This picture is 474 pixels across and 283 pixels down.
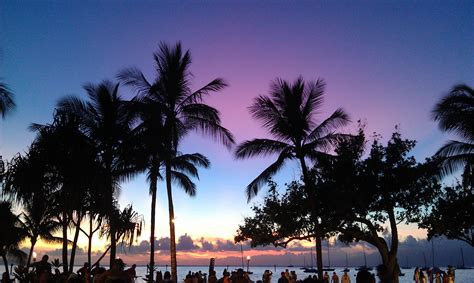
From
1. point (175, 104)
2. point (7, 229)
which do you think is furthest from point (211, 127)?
point (7, 229)

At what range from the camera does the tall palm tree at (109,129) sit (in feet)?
71.6

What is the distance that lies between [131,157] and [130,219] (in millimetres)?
3750

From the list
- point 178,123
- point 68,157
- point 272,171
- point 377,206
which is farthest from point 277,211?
point 68,157

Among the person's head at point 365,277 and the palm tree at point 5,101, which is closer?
the person's head at point 365,277

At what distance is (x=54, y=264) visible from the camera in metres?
23.0

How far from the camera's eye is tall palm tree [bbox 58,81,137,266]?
71.6 feet

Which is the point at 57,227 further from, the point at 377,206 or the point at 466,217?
the point at 466,217

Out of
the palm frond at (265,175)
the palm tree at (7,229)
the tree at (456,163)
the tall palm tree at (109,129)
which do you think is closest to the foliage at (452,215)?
the tree at (456,163)

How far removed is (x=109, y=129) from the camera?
74.6 feet

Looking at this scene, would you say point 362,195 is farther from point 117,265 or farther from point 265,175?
point 117,265

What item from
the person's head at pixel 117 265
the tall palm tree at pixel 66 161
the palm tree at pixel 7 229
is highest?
the tall palm tree at pixel 66 161

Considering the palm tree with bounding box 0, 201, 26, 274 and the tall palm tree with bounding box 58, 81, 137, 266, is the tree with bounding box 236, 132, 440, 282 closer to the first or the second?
the tall palm tree with bounding box 58, 81, 137, 266

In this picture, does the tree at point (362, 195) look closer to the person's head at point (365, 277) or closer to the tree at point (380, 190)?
the tree at point (380, 190)

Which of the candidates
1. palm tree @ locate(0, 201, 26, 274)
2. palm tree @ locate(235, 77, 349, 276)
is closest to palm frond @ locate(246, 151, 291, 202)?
palm tree @ locate(235, 77, 349, 276)
